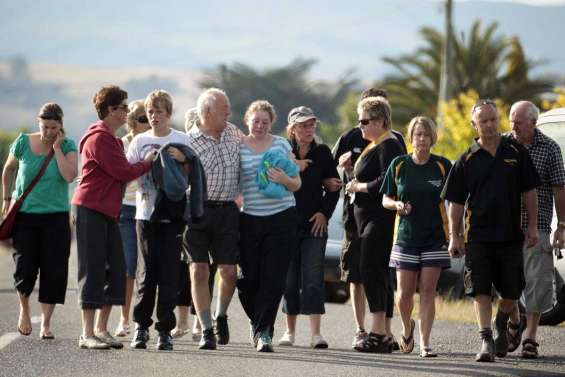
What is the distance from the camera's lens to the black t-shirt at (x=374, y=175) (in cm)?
1235

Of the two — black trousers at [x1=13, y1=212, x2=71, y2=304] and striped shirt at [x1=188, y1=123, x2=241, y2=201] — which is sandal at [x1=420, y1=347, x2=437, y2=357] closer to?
striped shirt at [x1=188, y1=123, x2=241, y2=201]

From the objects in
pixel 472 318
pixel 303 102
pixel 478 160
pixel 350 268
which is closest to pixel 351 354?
pixel 350 268

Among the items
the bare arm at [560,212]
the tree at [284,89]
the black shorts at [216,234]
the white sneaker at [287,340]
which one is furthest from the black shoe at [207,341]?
the tree at [284,89]

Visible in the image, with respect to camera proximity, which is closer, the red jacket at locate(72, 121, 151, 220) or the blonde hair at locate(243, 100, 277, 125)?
the red jacket at locate(72, 121, 151, 220)

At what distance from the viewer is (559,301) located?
→ 14.5 metres

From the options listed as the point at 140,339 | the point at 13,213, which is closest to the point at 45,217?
the point at 13,213

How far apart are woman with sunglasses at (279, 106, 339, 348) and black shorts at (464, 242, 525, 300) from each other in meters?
1.70

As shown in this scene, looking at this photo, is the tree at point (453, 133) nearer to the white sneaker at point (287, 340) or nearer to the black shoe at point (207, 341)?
the white sneaker at point (287, 340)

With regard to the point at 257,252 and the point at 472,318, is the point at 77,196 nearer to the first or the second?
the point at 257,252

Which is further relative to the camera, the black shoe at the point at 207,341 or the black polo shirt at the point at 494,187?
the black shoe at the point at 207,341

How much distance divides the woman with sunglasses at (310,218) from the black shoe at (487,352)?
6.03 feet

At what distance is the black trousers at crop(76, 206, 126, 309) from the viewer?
11586mm

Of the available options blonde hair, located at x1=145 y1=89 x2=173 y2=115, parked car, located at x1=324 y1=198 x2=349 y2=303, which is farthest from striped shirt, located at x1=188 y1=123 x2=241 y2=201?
parked car, located at x1=324 y1=198 x2=349 y2=303

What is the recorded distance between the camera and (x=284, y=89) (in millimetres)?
133125
